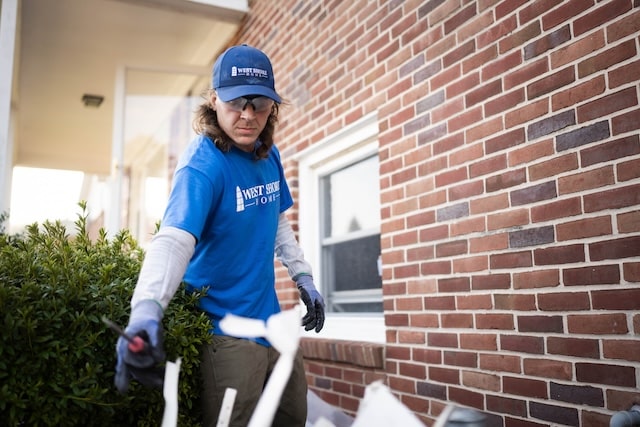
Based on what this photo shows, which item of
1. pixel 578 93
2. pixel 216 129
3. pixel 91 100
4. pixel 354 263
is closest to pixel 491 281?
pixel 578 93

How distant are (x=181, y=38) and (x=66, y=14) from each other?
1.15 metres

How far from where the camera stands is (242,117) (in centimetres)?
206

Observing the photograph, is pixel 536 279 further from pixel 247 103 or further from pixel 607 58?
pixel 247 103

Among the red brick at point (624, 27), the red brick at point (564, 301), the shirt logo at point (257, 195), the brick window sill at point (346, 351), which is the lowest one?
the brick window sill at point (346, 351)

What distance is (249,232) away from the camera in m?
2.05

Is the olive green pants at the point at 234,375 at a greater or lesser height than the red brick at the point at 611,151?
lesser

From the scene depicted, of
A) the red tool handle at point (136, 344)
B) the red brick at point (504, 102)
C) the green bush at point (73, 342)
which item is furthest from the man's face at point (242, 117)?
the red brick at point (504, 102)

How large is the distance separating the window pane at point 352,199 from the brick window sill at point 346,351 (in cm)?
78

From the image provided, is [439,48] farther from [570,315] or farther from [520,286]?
[570,315]

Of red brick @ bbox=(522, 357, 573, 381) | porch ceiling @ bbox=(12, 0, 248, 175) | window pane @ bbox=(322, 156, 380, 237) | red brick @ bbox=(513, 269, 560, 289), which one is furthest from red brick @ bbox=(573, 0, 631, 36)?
porch ceiling @ bbox=(12, 0, 248, 175)

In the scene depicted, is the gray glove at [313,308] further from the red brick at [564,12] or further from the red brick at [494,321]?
the red brick at [564,12]

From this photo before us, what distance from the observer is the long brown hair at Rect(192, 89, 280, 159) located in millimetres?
2061

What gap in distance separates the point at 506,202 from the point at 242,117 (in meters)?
1.21

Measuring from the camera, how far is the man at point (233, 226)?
71.1 inches
